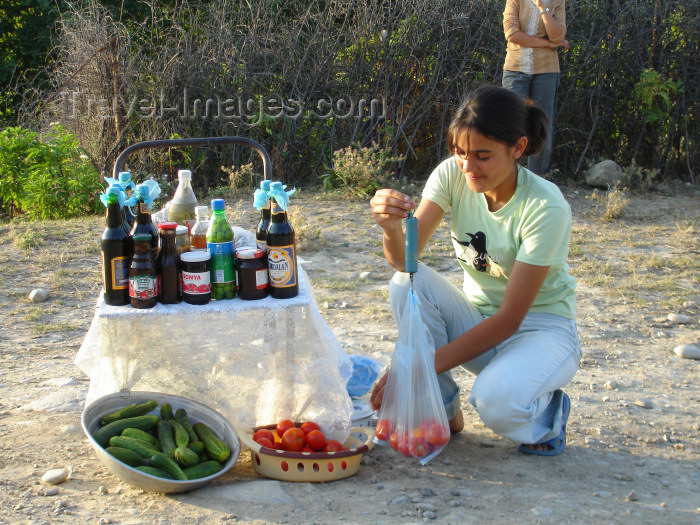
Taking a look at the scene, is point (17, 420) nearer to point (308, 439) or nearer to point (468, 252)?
point (308, 439)

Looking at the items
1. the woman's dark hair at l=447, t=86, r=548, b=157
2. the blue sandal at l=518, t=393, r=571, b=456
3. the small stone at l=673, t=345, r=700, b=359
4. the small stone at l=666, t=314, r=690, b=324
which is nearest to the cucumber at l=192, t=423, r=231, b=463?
the blue sandal at l=518, t=393, r=571, b=456

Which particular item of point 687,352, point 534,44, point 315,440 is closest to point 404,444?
point 315,440

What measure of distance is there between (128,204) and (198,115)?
5.54 metres

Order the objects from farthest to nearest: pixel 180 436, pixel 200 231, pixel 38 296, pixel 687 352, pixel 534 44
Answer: pixel 534 44, pixel 38 296, pixel 687 352, pixel 200 231, pixel 180 436

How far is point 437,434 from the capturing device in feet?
9.14

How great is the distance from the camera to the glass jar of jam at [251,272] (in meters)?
2.65

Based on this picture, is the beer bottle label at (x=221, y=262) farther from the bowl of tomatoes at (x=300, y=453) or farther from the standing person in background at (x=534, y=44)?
the standing person in background at (x=534, y=44)

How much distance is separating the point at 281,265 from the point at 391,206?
458 millimetres

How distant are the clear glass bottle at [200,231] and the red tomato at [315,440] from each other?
0.82m

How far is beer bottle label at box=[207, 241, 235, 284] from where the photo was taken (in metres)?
2.63

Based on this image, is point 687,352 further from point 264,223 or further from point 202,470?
point 202,470

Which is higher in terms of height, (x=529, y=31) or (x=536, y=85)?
(x=529, y=31)

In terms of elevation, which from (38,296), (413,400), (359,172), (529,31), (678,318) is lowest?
(38,296)

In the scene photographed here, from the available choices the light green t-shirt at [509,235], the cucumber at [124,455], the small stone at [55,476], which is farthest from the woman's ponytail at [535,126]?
the small stone at [55,476]
